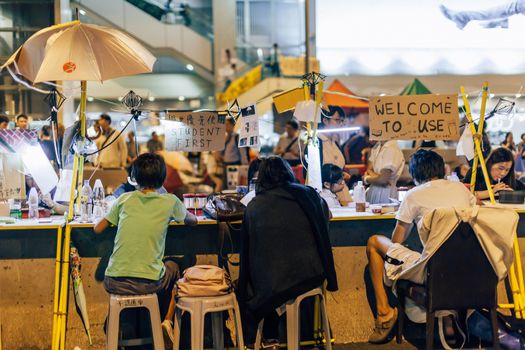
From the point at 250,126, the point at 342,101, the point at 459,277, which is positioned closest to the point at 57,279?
the point at 250,126

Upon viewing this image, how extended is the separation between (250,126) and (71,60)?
1656 millimetres

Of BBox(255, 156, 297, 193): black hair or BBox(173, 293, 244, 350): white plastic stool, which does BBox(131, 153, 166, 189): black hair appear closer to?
BBox(255, 156, 297, 193): black hair

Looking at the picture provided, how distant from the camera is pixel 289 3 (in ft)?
69.5

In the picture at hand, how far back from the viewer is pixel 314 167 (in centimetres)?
560

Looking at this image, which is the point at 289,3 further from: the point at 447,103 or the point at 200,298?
the point at 200,298

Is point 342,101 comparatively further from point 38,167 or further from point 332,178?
point 38,167

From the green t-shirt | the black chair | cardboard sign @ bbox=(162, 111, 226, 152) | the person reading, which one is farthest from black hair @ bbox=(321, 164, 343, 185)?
the green t-shirt

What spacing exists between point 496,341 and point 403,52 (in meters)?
12.7

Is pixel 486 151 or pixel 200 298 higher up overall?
pixel 486 151

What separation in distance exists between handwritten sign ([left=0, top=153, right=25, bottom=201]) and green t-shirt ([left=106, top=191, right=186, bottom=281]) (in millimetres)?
1091

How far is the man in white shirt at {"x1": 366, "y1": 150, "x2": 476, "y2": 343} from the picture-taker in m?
4.85

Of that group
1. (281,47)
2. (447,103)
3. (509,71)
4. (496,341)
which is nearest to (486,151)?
(447,103)

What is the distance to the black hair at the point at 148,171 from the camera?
15.4ft

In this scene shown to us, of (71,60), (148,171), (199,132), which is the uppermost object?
(71,60)
